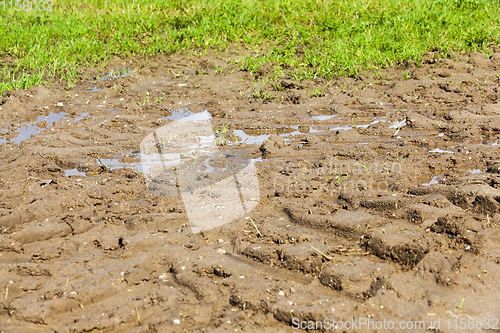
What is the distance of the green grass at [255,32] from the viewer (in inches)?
315

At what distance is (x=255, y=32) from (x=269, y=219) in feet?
19.9

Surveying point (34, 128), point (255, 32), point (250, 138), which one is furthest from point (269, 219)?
point (255, 32)

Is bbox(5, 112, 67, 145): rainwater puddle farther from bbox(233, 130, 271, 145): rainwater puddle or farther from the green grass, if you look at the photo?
bbox(233, 130, 271, 145): rainwater puddle

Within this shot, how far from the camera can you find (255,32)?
364 inches

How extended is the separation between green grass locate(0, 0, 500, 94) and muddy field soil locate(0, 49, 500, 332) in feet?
4.05

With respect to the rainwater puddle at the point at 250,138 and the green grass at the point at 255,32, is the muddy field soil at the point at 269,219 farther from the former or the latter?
the green grass at the point at 255,32

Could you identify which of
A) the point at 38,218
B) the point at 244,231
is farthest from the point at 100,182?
the point at 244,231

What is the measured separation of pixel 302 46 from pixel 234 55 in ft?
4.14

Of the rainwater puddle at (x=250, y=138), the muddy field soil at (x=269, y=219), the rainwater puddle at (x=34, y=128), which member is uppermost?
the muddy field soil at (x=269, y=219)

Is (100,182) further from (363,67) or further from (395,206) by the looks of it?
(363,67)

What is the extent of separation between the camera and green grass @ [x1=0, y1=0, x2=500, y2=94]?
800 centimetres

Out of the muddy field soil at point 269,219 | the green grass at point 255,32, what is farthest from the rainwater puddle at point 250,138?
the green grass at point 255,32

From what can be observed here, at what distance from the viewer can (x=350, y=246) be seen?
3518 mm

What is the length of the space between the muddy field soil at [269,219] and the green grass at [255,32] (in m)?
1.23
